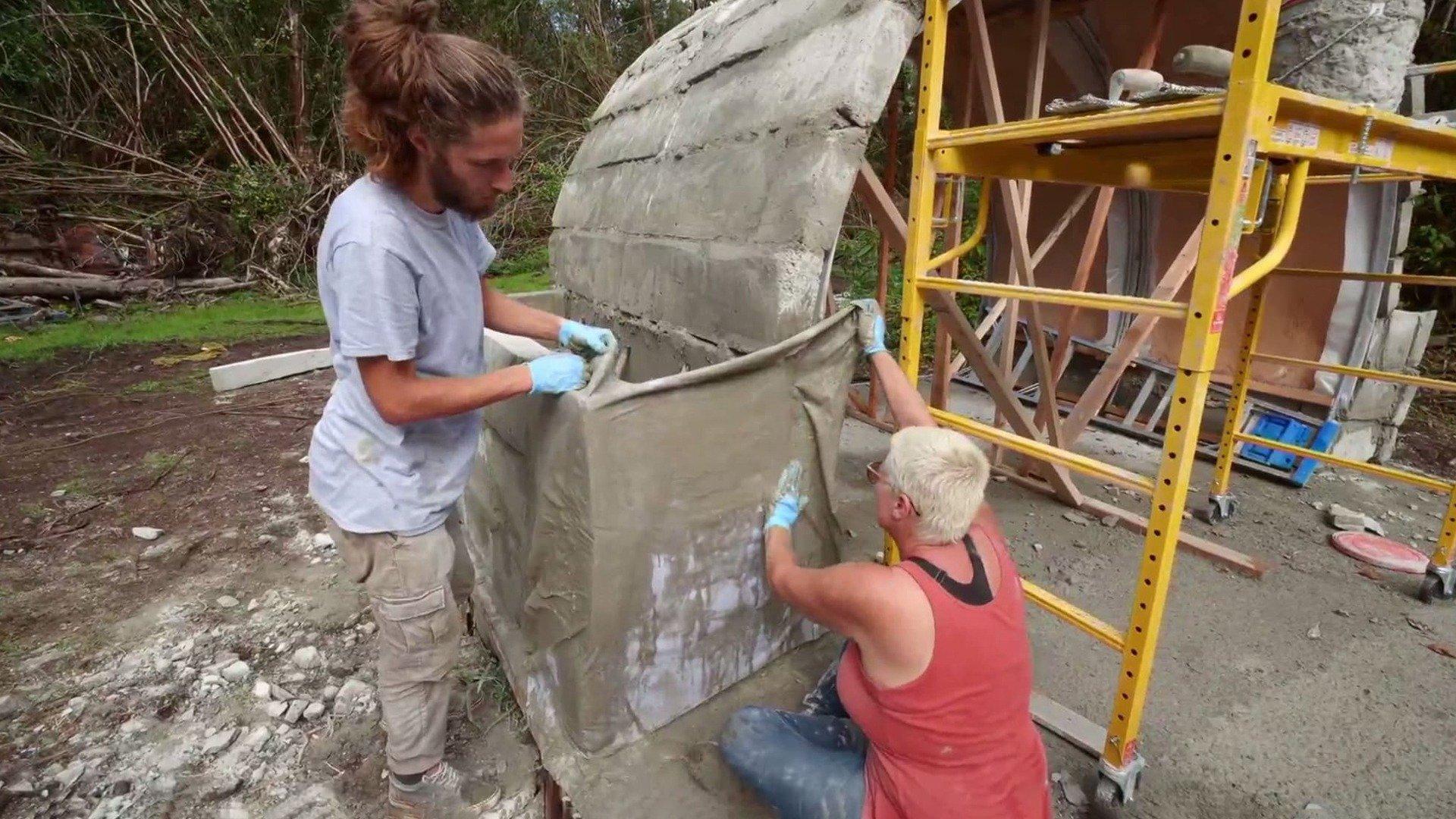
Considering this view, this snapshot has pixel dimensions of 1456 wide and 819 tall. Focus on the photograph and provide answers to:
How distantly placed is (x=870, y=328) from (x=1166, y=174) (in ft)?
3.73

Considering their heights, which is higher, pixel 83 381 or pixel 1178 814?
pixel 83 381

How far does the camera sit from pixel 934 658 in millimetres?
1384

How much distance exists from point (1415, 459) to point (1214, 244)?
436 cm

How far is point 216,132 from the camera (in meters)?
9.48

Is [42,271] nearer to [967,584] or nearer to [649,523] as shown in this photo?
[649,523]

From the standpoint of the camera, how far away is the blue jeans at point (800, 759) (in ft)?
5.30

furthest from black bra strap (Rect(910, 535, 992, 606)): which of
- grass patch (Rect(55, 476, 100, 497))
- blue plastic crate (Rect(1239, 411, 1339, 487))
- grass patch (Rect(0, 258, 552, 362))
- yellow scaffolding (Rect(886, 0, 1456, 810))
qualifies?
grass patch (Rect(0, 258, 552, 362))

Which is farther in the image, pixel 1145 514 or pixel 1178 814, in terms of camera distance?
pixel 1145 514

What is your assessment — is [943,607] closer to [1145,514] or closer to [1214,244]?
[1214,244]

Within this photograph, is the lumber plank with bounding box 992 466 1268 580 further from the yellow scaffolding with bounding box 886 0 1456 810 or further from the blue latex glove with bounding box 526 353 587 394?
the blue latex glove with bounding box 526 353 587 394

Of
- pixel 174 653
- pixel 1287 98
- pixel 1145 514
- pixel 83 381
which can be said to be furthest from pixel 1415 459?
pixel 83 381

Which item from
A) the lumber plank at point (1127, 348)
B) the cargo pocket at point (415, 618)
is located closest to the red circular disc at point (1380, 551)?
the lumber plank at point (1127, 348)

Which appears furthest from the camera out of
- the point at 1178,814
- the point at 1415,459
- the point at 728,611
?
the point at 1415,459

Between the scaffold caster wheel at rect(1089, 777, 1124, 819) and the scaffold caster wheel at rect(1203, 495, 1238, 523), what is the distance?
224cm
